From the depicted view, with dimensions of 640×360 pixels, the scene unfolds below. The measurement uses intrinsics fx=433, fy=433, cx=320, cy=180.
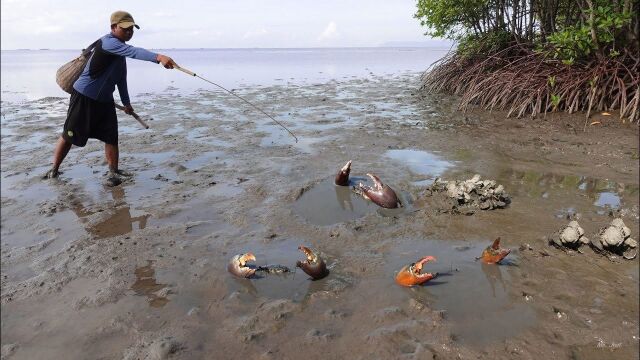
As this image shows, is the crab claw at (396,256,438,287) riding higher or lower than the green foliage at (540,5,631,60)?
lower

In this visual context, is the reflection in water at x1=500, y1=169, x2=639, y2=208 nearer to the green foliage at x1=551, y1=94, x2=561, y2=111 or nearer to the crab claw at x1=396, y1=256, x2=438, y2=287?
the crab claw at x1=396, y1=256, x2=438, y2=287

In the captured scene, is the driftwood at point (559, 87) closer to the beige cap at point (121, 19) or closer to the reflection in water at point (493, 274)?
the reflection in water at point (493, 274)

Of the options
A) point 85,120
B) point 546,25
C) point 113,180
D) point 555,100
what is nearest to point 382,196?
point 113,180

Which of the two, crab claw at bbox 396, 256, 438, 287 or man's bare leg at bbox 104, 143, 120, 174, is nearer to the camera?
crab claw at bbox 396, 256, 438, 287

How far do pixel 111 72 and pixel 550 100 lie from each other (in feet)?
27.2

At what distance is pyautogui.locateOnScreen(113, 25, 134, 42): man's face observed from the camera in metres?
5.21

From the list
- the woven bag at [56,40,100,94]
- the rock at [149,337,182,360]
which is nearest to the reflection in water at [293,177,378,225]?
the rock at [149,337,182,360]

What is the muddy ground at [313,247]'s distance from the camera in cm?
270

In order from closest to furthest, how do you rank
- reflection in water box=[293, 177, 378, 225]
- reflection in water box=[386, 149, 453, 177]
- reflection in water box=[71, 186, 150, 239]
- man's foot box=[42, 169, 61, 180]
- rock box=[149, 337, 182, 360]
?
rock box=[149, 337, 182, 360] → reflection in water box=[71, 186, 150, 239] → reflection in water box=[293, 177, 378, 225] → man's foot box=[42, 169, 61, 180] → reflection in water box=[386, 149, 453, 177]

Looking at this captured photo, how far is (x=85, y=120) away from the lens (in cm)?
559

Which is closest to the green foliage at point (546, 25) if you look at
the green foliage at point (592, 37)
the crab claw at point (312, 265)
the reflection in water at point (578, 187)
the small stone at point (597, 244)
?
the green foliage at point (592, 37)

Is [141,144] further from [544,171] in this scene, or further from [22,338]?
[544,171]

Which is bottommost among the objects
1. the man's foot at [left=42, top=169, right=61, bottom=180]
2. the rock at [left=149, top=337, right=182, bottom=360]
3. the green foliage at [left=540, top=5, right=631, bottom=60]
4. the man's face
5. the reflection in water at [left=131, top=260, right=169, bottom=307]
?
the reflection in water at [left=131, top=260, right=169, bottom=307]

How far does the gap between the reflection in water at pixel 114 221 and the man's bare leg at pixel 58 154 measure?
1120 millimetres
